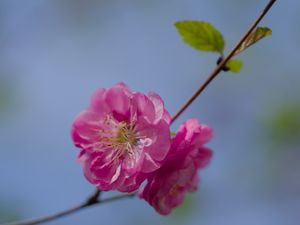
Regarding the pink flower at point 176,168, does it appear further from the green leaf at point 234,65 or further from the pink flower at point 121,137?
the green leaf at point 234,65

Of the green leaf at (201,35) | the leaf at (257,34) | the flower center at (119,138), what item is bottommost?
the flower center at (119,138)

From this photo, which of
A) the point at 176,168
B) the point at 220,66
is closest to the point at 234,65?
the point at 220,66

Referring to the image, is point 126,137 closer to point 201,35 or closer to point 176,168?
point 176,168

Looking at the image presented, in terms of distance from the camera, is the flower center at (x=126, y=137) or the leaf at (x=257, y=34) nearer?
the leaf at (x=257, y=34)

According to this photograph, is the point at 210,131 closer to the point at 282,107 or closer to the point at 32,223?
the point at 32,223

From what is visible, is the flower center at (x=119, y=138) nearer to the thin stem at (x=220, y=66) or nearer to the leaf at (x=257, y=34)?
the thin stem at (x=220, y=66)

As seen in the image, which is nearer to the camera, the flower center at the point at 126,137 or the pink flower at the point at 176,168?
the pink flower at the point at 176,168

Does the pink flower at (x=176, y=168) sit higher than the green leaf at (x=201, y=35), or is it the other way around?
the green leaf at (x=201, y=35)

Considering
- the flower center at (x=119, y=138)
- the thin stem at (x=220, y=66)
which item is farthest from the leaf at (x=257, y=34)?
the flower center at (x=119, y=138)

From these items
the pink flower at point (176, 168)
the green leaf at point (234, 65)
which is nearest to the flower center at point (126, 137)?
the pink flower at point (176, 168)
